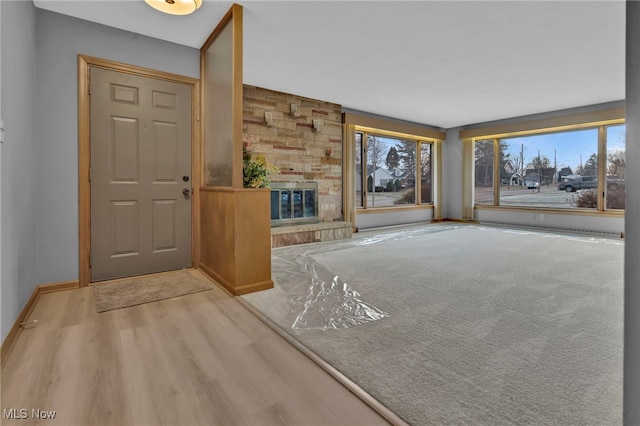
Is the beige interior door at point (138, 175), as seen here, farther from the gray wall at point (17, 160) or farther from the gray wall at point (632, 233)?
the gray wall at point (632, 233)

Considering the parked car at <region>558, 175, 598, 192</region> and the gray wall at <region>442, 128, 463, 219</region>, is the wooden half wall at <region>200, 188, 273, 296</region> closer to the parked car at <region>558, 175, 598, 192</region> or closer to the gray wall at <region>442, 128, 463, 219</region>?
the gray wall at <region>442, 128, 463, 219</region>

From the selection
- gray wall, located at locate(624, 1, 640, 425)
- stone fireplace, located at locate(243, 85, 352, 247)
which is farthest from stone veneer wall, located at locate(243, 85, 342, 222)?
gray wall, located at locate(624, 1, 640, 425)

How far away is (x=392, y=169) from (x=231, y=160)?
16.5 feet

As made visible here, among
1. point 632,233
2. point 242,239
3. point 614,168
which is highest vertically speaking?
point 614,168

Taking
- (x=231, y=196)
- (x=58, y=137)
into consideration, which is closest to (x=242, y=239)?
(x=231, y=196)

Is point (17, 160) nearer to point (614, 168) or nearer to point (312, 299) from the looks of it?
point (312, 299)

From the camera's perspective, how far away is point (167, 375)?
1545mm

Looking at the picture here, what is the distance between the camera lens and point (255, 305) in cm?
243

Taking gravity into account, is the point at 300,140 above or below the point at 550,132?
below

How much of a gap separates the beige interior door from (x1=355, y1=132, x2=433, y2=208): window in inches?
150

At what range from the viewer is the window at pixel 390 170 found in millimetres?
6523

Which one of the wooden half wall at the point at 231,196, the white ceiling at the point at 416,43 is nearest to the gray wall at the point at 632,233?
the wooden half wall at the point at 231,196

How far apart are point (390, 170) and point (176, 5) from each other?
535cm

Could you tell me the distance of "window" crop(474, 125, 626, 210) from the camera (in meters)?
5.89
